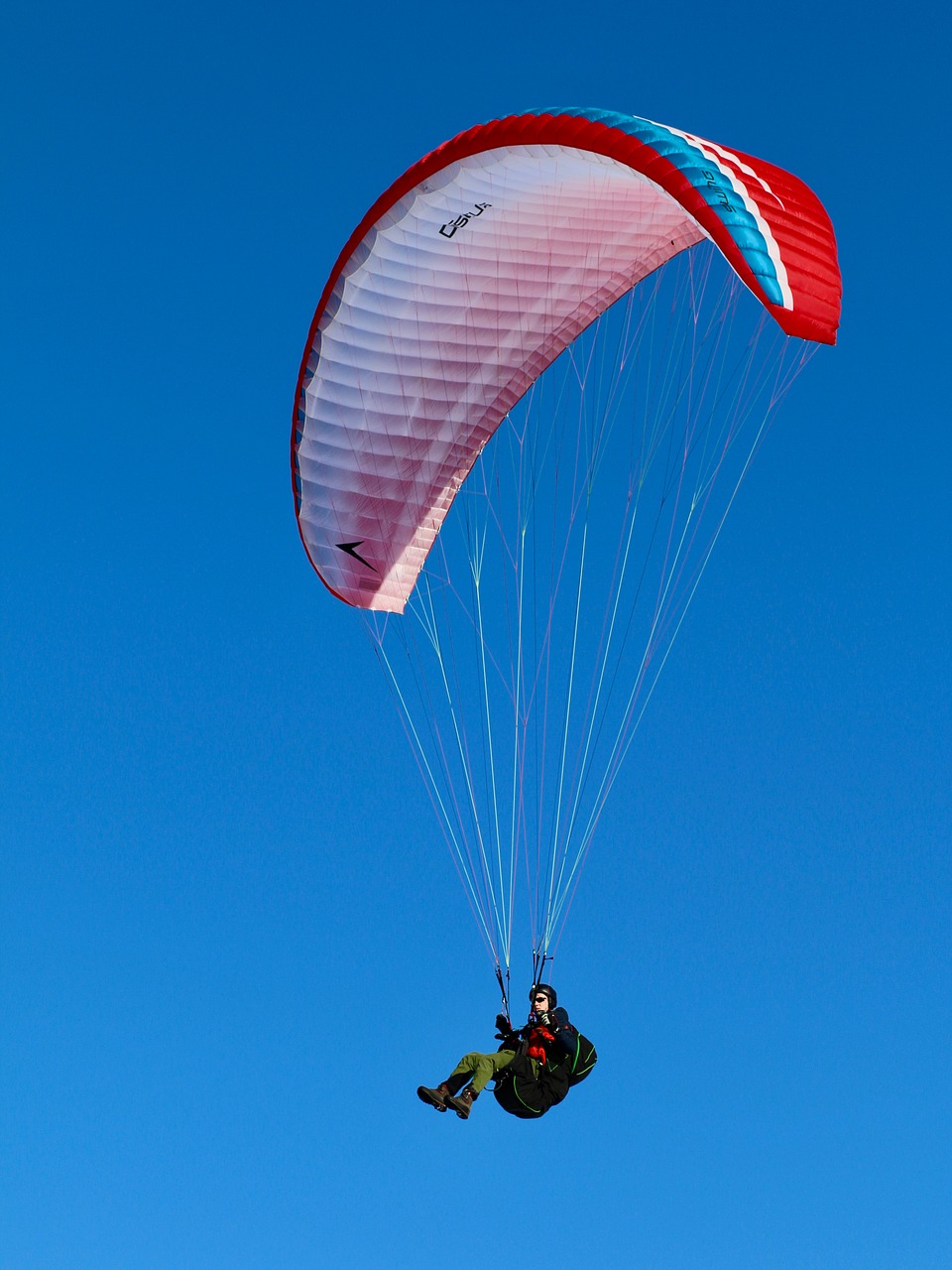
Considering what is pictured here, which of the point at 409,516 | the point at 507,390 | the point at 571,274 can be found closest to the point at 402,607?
the point at 409,516

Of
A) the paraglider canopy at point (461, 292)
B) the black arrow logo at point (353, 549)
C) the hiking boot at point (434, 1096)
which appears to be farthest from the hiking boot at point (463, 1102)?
the black arrow logo at point (353, 549)

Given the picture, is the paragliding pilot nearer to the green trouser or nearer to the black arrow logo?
the green trouser

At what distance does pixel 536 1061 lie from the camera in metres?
16.1

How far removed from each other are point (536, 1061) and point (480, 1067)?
614 mm

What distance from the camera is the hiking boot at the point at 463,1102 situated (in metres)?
15.2

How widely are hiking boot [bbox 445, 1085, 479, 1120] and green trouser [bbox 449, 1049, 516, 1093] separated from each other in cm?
5

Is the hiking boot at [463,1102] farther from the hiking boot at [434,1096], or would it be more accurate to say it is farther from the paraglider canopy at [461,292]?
the paraglider canopy at [461,292]

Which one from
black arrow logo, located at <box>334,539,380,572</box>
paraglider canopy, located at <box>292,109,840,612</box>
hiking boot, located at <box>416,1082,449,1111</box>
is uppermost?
paraglider canopy, located at <box>292,109,840,612</box>

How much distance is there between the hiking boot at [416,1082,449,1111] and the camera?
1527 centimetres

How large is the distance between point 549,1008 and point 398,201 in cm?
670

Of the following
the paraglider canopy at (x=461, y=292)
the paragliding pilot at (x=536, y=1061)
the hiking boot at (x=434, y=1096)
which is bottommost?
the hiking boot at (x=434, y=1096)

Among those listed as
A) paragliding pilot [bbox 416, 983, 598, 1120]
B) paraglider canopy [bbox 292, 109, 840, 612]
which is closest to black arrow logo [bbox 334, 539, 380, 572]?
paraglider canopy [bbox 292, 109, 840, 612]

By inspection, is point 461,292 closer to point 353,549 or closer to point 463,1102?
point 353,549

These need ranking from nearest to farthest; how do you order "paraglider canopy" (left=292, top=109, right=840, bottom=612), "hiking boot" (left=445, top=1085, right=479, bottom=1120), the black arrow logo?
"hiking boot" (left=445, top=1085, right=479, bottom=1120) < "paraglider canopy" (left=292, top=109, right=840, bottom=612) < the black arrow logo
